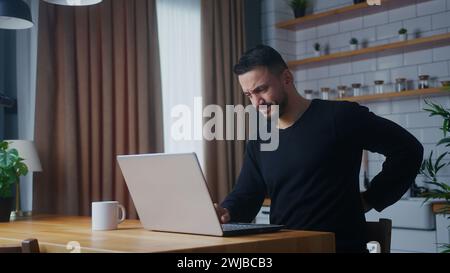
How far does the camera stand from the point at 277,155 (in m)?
2.33

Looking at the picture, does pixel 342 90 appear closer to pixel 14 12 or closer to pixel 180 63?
pixel 180 63

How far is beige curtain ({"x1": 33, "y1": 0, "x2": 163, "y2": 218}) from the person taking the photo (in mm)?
3990

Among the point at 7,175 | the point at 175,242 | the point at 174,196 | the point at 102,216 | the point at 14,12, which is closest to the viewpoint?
the point at 175,242

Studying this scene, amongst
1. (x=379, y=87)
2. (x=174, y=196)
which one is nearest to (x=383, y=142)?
(x=174, y=196)

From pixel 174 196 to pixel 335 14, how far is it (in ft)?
11.6

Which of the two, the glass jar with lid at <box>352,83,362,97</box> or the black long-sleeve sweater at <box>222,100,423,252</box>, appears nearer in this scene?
the black long-sleeve sweater at <box>222,100,423,252</box>

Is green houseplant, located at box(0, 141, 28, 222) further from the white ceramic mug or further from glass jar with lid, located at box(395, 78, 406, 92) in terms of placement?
glass jar with lid, located at box(395, 78, 406, 92)

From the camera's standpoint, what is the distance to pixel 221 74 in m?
4.96

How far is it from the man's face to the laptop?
610 millimetres

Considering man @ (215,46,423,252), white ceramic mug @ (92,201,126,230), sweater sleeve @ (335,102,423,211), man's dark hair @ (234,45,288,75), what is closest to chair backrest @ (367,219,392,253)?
man @ (215,46,423,252)

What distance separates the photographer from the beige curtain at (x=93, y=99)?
399 centimetres
